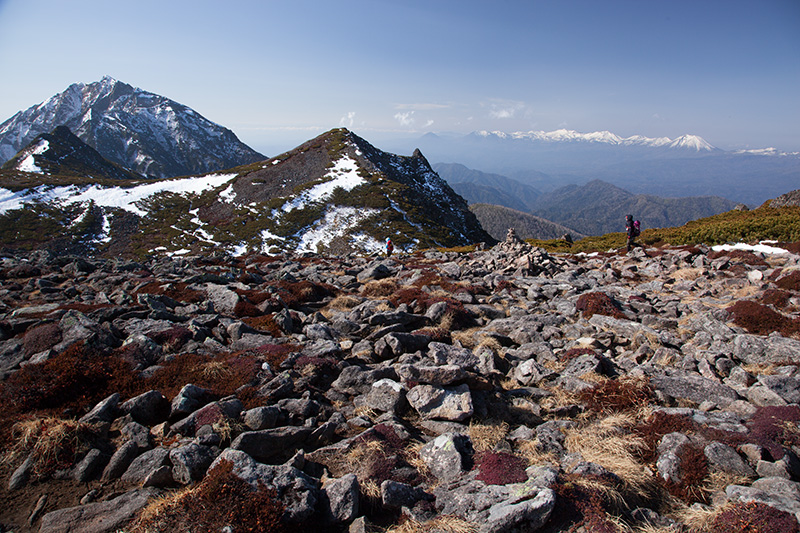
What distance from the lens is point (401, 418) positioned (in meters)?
8.56

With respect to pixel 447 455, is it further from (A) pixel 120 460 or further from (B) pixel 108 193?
(B) pixel 108 193

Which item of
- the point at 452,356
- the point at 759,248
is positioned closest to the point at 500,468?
the point at 452,356

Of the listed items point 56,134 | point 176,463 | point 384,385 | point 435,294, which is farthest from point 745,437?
point 56,134

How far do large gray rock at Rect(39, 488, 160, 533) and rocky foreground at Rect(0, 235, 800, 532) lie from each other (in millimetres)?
33

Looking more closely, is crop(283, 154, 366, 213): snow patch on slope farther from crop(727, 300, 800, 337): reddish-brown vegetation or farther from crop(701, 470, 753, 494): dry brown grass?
crop(701, 470, 753, 494): dry brown grass

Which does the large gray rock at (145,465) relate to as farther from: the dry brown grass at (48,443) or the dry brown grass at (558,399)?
the dry brown grass at (558,399)

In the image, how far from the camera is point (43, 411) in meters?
7.48

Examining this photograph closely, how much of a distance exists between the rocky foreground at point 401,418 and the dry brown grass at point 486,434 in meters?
0.05

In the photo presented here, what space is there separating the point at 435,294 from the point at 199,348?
1184cm

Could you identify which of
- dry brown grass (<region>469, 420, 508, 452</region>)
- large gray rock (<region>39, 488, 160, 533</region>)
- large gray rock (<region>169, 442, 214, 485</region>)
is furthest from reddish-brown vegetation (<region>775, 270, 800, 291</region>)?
large gray rock (<region>39, 488, 160, 533</region>)

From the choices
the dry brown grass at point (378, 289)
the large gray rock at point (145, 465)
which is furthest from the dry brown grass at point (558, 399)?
the dry brown grass at point (378, 289)

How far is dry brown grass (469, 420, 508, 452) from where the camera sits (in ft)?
24.4

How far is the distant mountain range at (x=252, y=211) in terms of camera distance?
3017 inches

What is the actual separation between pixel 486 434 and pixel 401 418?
6.72ft
